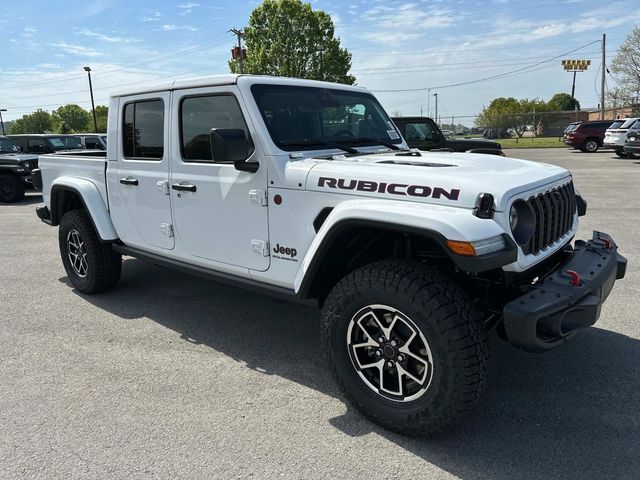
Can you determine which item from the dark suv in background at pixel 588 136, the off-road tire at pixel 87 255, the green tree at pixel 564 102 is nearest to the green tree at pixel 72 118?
the green tree at pixel 564 102

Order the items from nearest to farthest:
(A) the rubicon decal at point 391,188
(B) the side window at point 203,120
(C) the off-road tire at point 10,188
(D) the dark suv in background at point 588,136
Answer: (A) the rubicon decal at point 391,188
(B) the side window at point 203,120
(C) the off-road tire at point 10,188
(D) the dark suv in background at point 588,136

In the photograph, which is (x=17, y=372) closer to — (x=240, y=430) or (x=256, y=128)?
(x=240, y=430)

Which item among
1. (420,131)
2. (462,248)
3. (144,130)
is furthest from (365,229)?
(420,131)

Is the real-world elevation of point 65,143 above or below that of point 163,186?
above

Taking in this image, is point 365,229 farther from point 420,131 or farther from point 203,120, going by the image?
point 420,131

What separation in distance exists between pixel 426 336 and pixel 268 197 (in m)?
1.35

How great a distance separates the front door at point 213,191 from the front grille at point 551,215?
1.61m

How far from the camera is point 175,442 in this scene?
2.73 metres

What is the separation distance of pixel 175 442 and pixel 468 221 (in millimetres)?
1905

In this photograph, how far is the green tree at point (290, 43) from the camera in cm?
3966

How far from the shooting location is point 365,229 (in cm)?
289

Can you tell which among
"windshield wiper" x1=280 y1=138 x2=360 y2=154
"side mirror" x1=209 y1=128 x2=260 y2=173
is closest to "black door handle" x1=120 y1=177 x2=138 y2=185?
"side mirror" x1=209 y1=128 x2=260 y2=173

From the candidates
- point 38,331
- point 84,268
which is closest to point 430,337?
point 38,331

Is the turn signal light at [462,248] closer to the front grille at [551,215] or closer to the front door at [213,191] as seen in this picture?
the front grille at [551,215]
